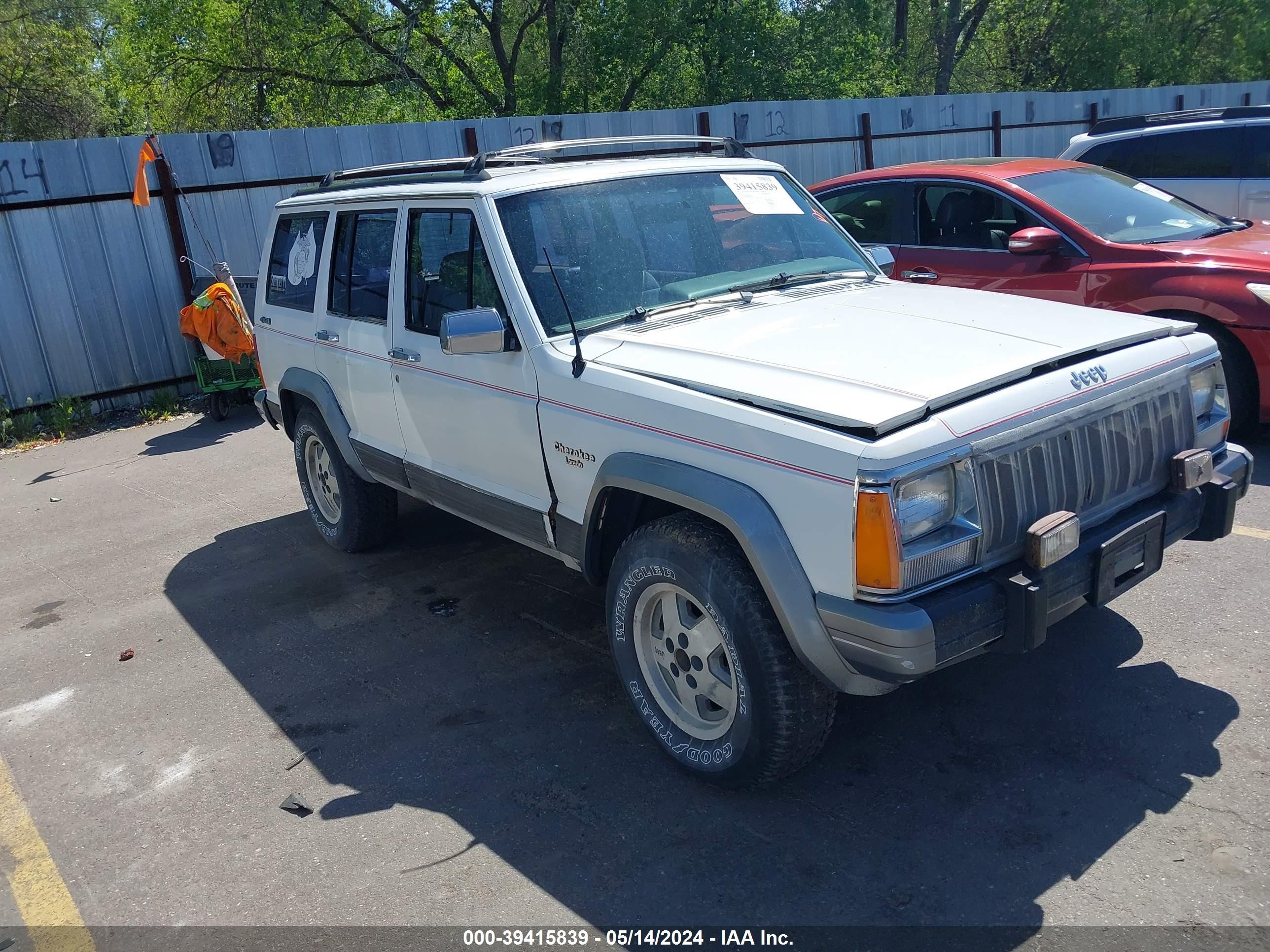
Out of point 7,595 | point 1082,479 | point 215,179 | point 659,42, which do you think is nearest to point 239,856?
point 1082,479

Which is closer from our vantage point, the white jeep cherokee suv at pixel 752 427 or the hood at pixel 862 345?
the white jeep cherokee suv at pixel 752 427

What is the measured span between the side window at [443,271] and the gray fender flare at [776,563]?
1349 mm

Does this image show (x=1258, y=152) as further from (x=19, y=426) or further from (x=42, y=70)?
(x=42, y=70)

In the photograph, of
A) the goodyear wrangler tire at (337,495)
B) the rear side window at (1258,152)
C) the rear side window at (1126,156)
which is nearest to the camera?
the goodyear wrangler tire at (337,495)

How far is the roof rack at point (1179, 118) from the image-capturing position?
8.98 meters

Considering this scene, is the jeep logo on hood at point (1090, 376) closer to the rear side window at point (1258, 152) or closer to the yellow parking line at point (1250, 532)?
the yellow parking line at point (1250, 532)

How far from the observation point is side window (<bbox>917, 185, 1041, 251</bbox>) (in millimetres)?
6988

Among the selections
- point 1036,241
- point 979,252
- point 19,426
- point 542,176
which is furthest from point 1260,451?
point 19,426

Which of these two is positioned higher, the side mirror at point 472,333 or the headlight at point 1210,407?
the side mirror at point 472,333

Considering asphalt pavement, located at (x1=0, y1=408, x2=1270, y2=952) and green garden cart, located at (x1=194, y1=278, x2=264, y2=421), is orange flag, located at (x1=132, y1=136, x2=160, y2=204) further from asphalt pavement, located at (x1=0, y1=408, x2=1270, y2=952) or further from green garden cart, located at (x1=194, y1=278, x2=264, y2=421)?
asphalt pavement, located at (x1=0, y1=408, x2=1270, y2=952)

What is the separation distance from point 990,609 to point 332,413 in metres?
3.84

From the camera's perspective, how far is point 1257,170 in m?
8.95

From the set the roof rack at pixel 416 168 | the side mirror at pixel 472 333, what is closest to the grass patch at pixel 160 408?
the roof rack at pixel 416 168

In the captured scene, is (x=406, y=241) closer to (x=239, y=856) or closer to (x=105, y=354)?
(x=239, y=856)
